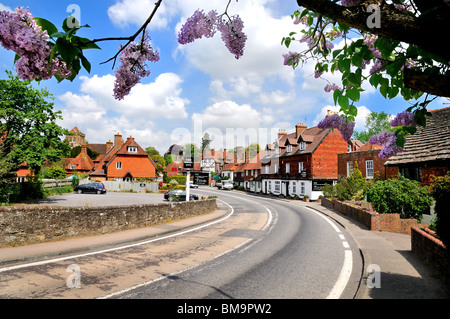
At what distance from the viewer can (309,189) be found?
1574 inches

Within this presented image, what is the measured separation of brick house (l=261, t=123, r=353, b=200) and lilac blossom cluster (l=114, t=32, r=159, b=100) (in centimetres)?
3624

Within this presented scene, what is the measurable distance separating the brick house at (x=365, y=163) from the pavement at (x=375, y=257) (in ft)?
65.1

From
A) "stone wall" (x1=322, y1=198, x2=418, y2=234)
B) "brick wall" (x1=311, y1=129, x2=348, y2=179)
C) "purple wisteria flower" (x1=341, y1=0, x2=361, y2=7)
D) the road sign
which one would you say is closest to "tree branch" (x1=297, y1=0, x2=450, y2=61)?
"purple wisteria flower" (x1=341, y1=0, x2=361, y2=7)

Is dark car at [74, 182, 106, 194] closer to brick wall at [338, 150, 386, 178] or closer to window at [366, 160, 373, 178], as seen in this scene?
brick wall at [338, 150, 386, 178]

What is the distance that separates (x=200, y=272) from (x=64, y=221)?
22.3 ft

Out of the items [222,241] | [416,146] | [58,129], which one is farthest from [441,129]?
[58,129]

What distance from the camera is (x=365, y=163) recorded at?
3319cm

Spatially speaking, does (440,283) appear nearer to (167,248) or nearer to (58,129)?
(167,248)

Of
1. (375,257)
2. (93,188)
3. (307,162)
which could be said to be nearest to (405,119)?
(375,257)

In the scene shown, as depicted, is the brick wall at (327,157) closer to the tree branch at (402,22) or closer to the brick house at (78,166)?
the tree branch at (402,22)

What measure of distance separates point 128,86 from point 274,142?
5165 cm

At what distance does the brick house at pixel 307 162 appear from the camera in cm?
3994

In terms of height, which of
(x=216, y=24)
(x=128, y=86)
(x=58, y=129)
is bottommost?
(x=128, y=86)

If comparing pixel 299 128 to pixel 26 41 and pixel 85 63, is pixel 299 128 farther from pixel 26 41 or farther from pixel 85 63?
pixel 26 41
